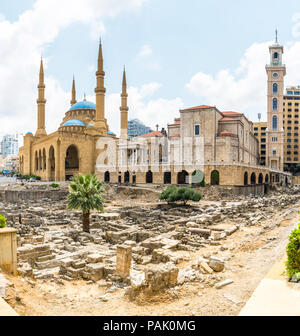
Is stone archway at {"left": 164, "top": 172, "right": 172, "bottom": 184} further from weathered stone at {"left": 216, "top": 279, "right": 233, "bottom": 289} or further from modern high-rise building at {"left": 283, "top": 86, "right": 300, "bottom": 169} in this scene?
Result: modern high-rise building at {"left": 283, "top": 86, "right": 300, "bottom": 169}

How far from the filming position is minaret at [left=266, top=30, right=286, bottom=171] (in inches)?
2630

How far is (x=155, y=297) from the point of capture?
8.01m

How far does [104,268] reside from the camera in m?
11.6

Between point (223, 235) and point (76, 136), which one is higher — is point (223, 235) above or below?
below

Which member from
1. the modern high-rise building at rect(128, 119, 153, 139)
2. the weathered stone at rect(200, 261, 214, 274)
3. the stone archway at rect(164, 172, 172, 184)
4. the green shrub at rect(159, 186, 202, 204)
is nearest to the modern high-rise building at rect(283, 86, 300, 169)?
the stone archway at rect(164, 172, 172, 184)

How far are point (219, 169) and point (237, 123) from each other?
39.3 ft

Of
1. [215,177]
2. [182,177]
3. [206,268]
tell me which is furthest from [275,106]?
[206,268]

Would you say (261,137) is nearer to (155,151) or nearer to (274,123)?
Result: (274,123)

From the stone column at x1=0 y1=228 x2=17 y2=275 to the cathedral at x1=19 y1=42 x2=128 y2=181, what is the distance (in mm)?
46096

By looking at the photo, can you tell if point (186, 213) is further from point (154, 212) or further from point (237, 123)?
point (237, 123)

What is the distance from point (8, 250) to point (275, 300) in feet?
24.2

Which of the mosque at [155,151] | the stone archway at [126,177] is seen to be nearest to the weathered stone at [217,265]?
the mosque at [155,151]

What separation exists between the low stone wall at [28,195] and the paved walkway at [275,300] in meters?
37.8

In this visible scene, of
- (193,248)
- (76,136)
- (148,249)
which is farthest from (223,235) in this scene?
(76,136)
